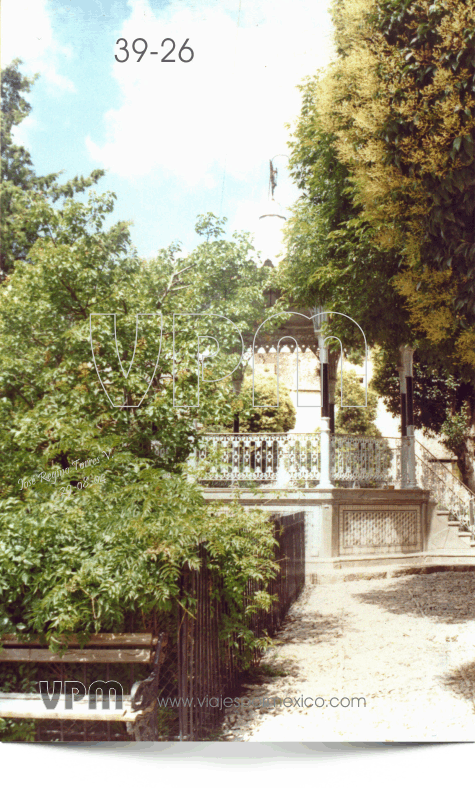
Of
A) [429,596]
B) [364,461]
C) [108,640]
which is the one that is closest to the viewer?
[108,640]

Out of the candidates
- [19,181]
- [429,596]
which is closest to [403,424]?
[429,596]

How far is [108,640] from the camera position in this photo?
2.96 meters

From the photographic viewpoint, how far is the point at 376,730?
3580mm

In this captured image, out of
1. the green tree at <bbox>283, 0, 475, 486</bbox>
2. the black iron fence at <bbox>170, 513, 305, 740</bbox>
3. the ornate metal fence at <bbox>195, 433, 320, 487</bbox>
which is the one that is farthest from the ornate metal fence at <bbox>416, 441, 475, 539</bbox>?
the black iron fence at <bbox>170, 513, 305, 740</bbox>

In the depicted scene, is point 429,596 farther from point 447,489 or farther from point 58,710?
point 58,710

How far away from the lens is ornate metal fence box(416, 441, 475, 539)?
24.0ft

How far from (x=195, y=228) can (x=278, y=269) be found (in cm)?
75

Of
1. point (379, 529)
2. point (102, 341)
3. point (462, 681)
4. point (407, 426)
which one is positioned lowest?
point (462, 681)

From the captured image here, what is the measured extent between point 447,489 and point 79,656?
5598 millimetres

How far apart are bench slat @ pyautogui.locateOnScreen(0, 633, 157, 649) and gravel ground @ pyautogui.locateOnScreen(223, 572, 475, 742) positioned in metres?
0.97

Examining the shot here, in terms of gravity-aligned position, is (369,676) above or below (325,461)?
below

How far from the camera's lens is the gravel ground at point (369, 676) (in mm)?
3574

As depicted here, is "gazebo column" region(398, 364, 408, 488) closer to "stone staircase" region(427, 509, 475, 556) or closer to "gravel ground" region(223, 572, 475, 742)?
"stone staircase" region(427, 509, 475, 556)

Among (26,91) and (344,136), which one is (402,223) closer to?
(344,136)
